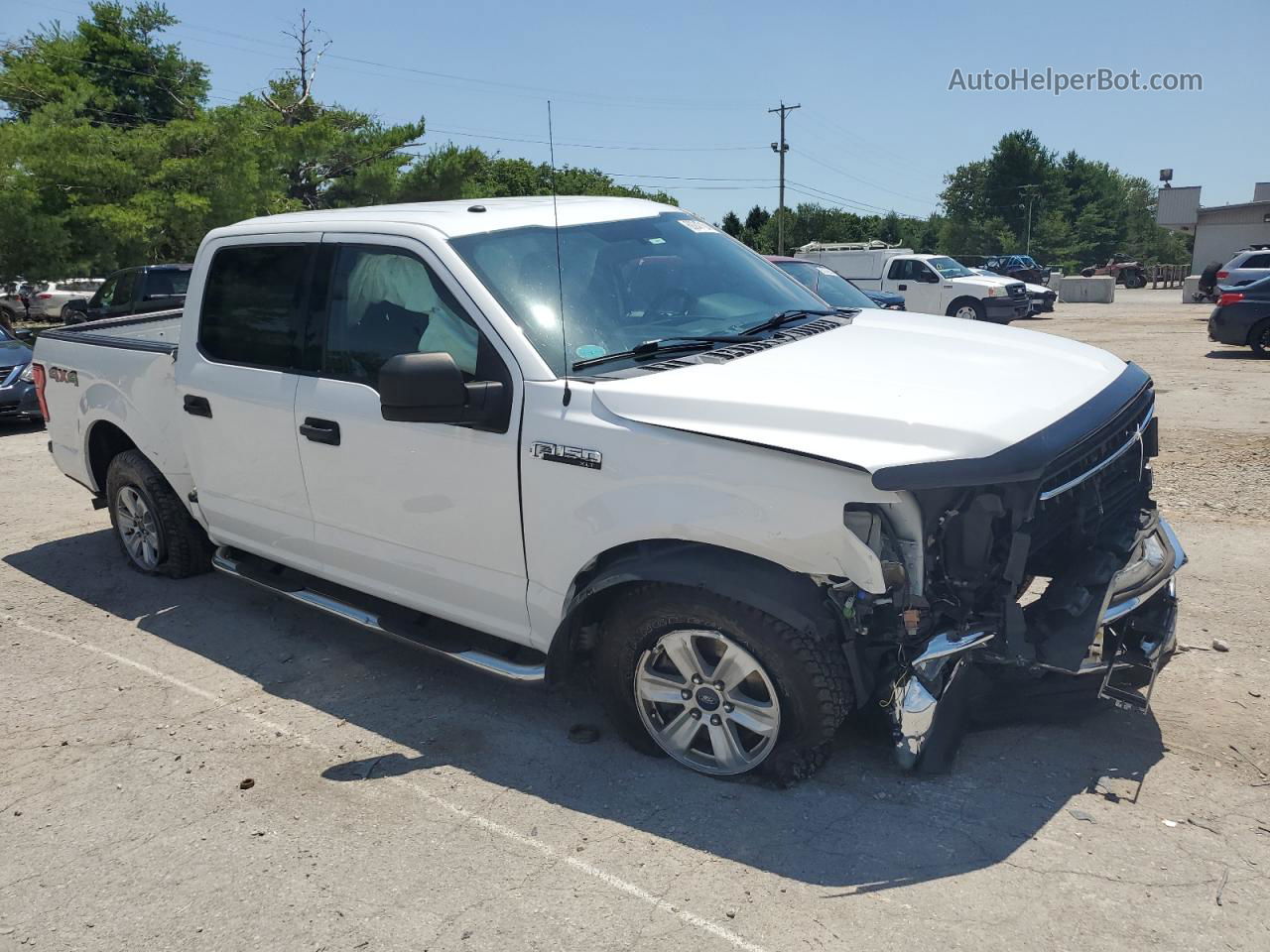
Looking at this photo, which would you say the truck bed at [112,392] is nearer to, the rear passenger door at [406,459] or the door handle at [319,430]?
the door handle at [319,430]

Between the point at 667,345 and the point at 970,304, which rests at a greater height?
the point at 667,345

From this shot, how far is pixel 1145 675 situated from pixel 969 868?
0.93 m

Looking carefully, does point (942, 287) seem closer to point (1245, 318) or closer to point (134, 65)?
point (1245, 318)

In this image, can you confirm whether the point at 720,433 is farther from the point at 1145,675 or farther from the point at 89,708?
the point at 89,708

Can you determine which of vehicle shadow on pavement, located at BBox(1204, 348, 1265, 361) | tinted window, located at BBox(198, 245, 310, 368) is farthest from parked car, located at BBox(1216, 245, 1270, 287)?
tinted window, located at BBox(198, 245, 310, 368)

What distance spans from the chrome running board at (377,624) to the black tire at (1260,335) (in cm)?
1533

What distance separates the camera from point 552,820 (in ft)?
11.3

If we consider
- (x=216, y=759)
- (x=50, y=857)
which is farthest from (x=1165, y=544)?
(x=50, y=857)

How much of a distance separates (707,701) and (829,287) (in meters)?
8.89

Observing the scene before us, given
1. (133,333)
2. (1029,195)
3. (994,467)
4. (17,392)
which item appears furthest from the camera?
(1029,195)

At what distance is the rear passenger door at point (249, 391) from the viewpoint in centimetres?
454

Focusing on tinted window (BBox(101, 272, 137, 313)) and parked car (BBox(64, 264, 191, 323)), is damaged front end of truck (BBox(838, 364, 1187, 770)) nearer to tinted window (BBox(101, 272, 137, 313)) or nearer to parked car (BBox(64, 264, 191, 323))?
parked car (BBox(64, 264, 191, 323))

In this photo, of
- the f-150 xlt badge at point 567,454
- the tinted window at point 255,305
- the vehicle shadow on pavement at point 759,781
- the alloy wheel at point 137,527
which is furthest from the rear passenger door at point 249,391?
the f-150 xlt badge at point 567,454

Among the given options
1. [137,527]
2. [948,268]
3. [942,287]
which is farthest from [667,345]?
[948,268]
